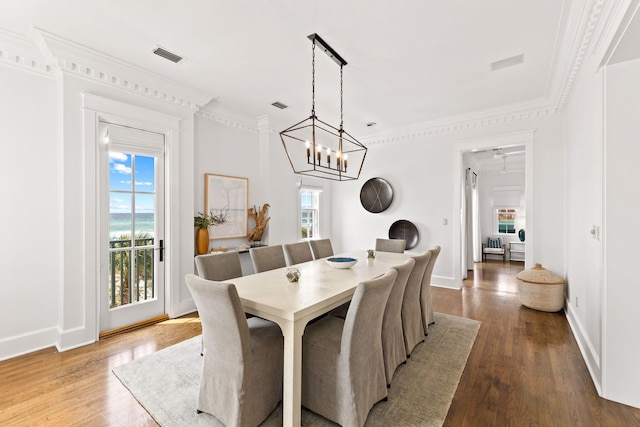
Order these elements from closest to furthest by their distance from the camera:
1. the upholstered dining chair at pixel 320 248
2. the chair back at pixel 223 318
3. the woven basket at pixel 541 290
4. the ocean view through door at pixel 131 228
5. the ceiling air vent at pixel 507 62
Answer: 1. the chair back at pixel 223 318
2. the ceiling air vent at pixel 507 62
3. the ocean view through door at pixel 131 228
4. the woven basket at pixel 541 290
5. the upholstered dining chair at pixel 320 248

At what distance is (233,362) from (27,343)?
8.12 ft

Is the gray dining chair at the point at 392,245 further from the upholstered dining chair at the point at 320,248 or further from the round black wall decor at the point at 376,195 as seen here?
the round black wall decor at the point at 376,195

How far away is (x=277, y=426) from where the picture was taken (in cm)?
177

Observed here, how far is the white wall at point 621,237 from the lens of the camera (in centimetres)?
197

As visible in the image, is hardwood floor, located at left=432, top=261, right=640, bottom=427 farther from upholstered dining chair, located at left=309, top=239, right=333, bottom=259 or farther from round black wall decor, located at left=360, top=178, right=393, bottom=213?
round black wall decor, located at left=360, top=178, right=393, bottom=213

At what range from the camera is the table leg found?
1625 mm

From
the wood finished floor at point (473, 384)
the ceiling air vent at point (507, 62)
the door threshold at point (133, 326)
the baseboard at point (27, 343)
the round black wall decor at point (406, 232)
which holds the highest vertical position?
the ceiling air vent at point (507, 62)

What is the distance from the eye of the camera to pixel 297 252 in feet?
11.6

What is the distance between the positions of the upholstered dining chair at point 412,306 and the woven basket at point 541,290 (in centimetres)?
205

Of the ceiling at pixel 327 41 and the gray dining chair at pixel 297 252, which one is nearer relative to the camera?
the ceiling at pixel 327 41

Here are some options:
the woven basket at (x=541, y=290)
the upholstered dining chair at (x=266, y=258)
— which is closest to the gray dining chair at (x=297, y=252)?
the upholstered dining chair at (x=266, y=258)

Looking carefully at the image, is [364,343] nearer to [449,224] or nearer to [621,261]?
[621,261]

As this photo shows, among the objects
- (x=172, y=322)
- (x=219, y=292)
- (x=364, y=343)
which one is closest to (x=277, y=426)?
(x=364, y=343)

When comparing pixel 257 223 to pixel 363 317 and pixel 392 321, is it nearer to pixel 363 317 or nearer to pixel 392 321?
pixel 392 321
